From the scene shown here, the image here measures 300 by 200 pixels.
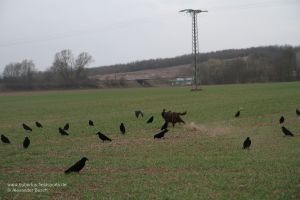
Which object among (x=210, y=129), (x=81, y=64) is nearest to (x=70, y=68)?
(x=81, y=64)

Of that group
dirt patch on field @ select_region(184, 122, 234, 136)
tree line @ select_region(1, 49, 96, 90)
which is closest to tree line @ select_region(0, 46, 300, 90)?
tree line @ select_region(1, 49, 96, 90)

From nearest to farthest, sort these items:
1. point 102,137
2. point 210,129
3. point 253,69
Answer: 1. point 102,137
2. point 210,129
3. point 253,69

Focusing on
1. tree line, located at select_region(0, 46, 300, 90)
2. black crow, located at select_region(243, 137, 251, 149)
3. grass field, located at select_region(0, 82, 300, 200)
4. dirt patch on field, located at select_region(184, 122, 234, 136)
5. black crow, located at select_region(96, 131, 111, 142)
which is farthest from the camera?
tree line, located at select_region(0, 46, 300, 90)

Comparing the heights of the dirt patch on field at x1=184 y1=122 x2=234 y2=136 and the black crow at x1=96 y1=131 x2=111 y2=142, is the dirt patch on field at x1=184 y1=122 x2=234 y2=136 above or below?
below

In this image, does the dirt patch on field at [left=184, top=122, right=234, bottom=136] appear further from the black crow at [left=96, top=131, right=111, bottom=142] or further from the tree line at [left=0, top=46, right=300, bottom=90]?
the tree line at [left=0, top=46, right=300, bottom=90]

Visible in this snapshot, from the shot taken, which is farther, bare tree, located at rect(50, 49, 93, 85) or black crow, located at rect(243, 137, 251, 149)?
bare tree, located at rect(50, 49, 93, 85)

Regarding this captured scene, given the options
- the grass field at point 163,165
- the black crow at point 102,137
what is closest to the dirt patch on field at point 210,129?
the grass field at point 163,165

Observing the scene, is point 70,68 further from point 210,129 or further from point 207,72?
point 210,129

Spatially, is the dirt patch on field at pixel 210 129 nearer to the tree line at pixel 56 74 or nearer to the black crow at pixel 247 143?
the black crow at pixel 247 143

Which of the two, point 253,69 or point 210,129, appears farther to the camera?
point 253,69

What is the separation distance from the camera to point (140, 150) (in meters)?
14.4

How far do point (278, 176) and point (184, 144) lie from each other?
577cm

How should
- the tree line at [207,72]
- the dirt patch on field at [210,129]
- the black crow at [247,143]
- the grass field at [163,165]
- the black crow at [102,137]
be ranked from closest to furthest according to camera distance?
the grass field at [163,165] < the black crow at [247,143] < the black crow at [102,137] < the dirt patch on field at [210,129] < the tree line at [207,72]

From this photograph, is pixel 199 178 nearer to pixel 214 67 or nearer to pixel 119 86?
pixel 119 86
